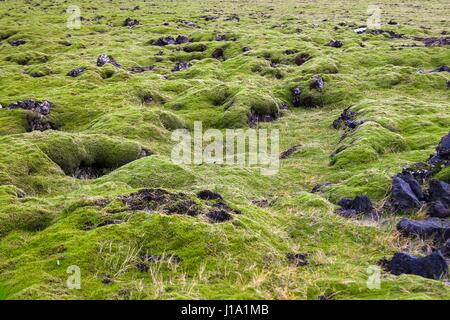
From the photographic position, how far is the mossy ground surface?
10961 millimetres

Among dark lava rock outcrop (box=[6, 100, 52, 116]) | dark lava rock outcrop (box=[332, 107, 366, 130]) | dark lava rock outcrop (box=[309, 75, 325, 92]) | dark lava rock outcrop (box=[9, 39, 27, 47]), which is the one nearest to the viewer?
dark lava rock outcrop (box=[332, 107, 366, 130])

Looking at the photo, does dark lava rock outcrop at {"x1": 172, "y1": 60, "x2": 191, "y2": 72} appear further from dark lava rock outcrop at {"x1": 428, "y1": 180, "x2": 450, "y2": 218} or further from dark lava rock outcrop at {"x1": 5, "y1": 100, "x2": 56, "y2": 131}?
dark lava rock outcrop at {"x1": 428, "y1": 180, "x2": 450, "y2": 218}

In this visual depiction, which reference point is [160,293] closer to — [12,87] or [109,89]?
[109,89]

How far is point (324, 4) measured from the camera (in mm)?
161250

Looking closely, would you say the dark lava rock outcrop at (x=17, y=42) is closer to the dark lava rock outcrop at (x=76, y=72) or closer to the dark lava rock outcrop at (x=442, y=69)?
the dark lava rock outcrop at (x=76, y=72)

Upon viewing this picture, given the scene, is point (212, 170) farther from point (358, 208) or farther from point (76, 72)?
point (76, 72)

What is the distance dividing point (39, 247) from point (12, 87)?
42.8 meters

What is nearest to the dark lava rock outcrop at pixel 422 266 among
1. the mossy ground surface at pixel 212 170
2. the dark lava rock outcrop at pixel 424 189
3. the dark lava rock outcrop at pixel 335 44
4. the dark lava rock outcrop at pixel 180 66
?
the mossy ground surface at pixel 212 170

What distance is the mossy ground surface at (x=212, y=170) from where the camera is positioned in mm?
10961

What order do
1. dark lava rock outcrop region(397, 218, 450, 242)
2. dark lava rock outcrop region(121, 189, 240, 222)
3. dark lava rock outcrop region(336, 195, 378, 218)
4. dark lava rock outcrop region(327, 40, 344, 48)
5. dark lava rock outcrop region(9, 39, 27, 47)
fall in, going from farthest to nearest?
dark lava rock outcrop region(9, 39, 27, 47), dark lava rock outcrop region(327, 40, 344, 48), dark lava rock outcrop region(336, 195, 378, 218), dark lava rock outcrop region(397, 218, 450, 242), dark lava rock outcrop region(121, 189, 240, 222)

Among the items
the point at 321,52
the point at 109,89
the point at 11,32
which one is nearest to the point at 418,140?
the point at 109,89

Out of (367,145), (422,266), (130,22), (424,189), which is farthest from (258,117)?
(130,22)

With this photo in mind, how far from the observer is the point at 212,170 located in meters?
25.0

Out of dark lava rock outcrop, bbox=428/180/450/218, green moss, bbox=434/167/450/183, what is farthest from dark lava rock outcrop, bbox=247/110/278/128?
dark lava rock outcrop, bbox=428/180/450/218
